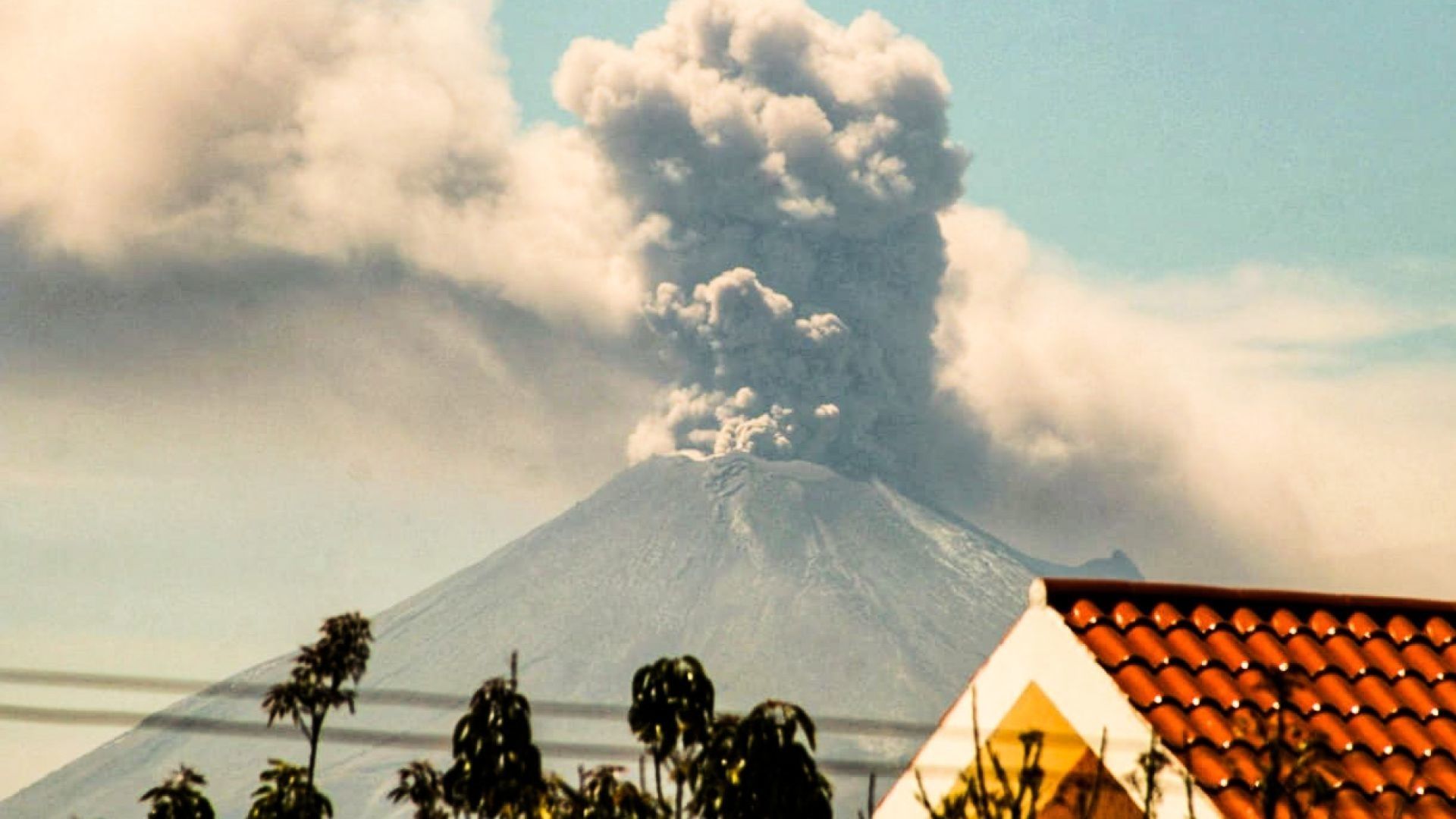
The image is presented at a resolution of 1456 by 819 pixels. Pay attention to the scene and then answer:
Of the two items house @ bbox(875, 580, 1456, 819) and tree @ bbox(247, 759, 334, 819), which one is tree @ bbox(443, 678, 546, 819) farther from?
house @ bbox(875, 580, 1456, 819)

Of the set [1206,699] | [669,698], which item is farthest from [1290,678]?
[669,698]

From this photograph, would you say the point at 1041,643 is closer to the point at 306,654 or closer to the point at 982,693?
the point at 982,693

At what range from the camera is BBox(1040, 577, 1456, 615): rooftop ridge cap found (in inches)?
552

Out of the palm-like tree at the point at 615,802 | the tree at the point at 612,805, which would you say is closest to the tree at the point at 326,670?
the palm-like tree at the point at 615,802

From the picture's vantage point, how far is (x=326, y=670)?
63688 millimetres

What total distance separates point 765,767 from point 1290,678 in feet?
39.9

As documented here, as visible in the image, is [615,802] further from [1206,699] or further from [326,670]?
[326,670]

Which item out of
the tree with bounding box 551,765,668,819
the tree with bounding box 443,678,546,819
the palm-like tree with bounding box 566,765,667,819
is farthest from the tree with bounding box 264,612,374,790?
the tree with bounding box 551,765,668,819

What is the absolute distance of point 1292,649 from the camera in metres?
14.4

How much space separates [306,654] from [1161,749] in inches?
2151

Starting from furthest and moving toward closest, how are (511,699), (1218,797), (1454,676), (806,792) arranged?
(511,699)
(806,792)
(1454,676)
(1218,797)

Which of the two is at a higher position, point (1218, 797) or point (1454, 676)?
point (1454, 676)

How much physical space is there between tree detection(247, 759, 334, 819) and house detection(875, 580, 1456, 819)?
33.8 m

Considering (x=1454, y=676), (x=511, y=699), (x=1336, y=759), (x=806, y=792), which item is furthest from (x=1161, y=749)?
(x=511, y=699)
